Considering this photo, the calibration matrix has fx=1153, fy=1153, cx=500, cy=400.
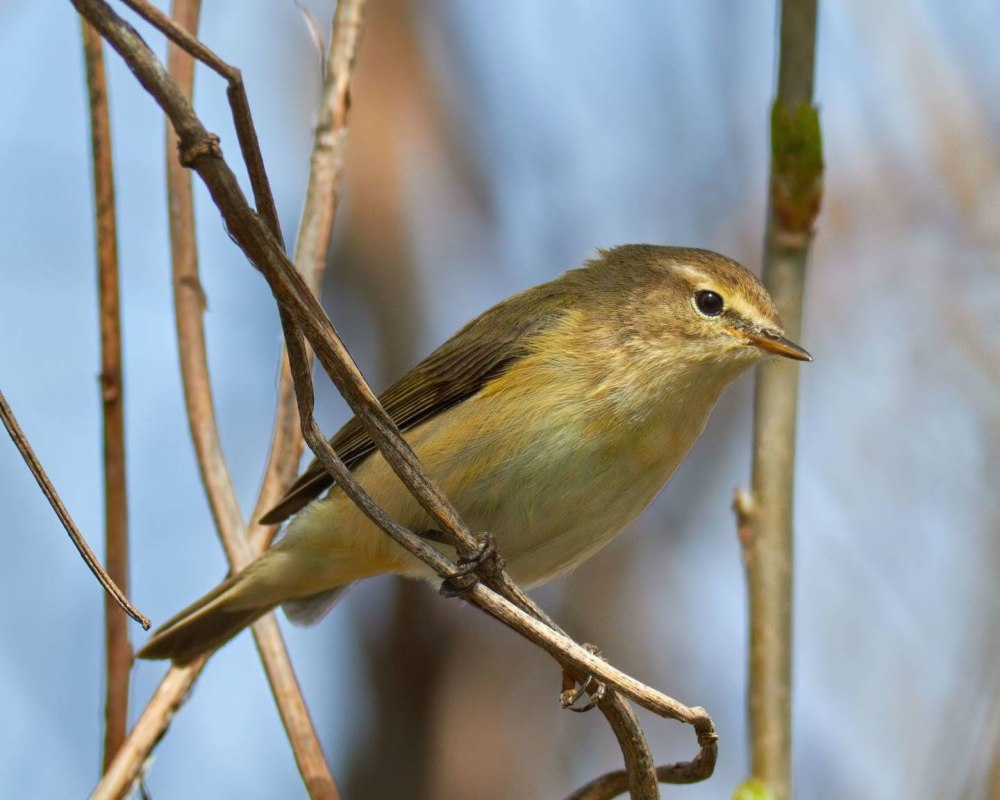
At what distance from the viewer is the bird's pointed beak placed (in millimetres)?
2595

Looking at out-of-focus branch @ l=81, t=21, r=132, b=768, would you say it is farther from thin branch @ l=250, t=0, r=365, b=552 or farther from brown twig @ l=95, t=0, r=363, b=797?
thin branch @ l=250, t=0, r=365, b=552

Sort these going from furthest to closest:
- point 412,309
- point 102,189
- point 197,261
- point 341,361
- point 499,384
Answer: point 412,309 < point 499,384 < point 197,261 < point 102,189 < point 341,361

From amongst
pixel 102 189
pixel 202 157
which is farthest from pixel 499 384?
pixel 202 157

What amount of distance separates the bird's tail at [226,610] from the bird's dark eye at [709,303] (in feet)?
4.31

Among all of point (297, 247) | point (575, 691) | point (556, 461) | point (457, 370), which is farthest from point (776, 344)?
point (297, 247)

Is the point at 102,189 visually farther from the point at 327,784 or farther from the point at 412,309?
the point at 412,309

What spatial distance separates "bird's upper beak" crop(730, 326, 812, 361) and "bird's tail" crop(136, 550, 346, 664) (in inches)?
53.3

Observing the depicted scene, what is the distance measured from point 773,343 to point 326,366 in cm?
171

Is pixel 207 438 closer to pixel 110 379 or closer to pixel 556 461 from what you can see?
pixel 110 379

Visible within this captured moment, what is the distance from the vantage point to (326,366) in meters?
1.38

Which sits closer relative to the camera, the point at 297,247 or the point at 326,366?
the point at 326,366

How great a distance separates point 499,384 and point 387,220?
3171mm

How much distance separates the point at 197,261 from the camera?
8.63 ft

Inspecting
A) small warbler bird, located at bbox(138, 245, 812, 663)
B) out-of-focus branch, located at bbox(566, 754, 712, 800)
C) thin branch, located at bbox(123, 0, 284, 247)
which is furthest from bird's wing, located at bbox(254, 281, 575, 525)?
thin branch, located at bbox(123, 0, 284, 247)
